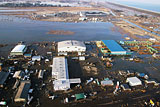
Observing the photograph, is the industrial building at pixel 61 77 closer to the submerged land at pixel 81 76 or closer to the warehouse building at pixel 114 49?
the submerged land at pixel 81 76

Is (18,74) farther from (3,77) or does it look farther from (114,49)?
(114,49)

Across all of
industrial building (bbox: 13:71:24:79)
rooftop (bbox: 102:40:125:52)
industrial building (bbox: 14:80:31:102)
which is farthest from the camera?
rooftop (bbox: 102:40:125:52)

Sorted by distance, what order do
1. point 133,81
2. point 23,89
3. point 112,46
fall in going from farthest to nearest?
point 112,46 → point 133,81 → point 23,89

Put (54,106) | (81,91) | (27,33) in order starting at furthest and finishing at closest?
(27,33)
(81,91)
(54,106)

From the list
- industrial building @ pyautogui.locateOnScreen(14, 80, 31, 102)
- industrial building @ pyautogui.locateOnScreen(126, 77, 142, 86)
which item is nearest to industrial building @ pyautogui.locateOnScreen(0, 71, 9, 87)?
industrial building @ pyautogui.locateOnScreen(14, 80, 31, 102)

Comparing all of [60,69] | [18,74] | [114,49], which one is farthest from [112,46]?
[18,74]

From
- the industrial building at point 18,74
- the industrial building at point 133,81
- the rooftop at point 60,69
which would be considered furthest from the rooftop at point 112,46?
the industrial building at point 18,74

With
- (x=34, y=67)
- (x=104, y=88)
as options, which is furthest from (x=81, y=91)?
(x=34, y=67)

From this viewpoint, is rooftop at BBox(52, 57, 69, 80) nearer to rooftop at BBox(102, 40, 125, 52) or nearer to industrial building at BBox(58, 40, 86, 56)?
industrial building at BBox(58, 40, 86, 56)

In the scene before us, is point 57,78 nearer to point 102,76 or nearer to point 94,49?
point 102,76
